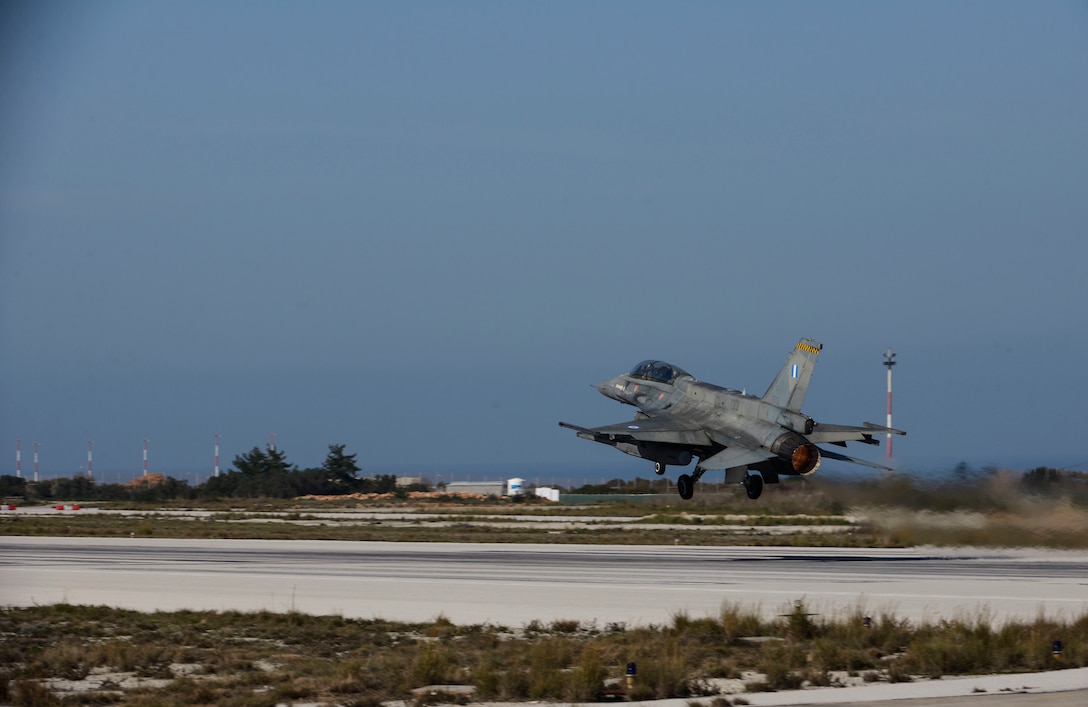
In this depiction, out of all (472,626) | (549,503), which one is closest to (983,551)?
(472,626)

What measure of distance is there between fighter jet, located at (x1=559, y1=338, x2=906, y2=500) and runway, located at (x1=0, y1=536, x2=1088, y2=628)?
3093mm

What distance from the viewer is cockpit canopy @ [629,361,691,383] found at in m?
48.2

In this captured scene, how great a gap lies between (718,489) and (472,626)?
63039 mm

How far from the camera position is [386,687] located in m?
19.1

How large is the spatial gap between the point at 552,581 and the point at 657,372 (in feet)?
52.9

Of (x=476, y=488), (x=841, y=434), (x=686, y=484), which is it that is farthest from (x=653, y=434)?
(x=476, y=488)

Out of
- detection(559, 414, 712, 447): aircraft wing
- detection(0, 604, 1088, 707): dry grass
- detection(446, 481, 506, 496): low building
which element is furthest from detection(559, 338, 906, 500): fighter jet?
detection(446, 481, 506, 496): low building

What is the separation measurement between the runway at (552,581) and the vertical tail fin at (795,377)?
5.11 m

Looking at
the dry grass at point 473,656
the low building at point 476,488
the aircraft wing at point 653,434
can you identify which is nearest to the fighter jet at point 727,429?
the aircraft wing at point 653,434

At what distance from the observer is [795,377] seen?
41875 millimetres

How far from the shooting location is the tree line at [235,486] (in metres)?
111

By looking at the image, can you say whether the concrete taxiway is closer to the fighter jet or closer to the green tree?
the fighter jet

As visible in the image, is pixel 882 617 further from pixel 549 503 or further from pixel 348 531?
pixel 549 503

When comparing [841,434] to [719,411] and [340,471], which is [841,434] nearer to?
[719,411]
